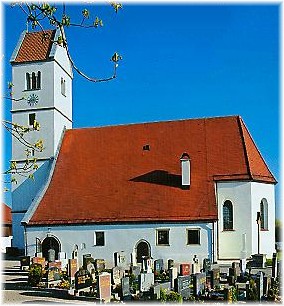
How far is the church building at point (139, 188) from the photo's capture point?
2827 cm

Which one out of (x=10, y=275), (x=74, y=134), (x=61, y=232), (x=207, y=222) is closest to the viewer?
(x=10, y=275)

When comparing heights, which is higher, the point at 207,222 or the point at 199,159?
the point at 199,159

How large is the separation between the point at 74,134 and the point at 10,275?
41.9 ft

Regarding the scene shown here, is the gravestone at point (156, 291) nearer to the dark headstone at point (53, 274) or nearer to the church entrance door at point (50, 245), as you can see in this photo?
the dark headstone at point (53, 274)

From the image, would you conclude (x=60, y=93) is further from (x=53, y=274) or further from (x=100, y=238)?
(x=53, y=274)

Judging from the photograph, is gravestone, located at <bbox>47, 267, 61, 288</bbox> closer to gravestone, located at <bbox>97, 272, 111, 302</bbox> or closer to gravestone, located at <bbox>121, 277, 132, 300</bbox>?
gravestone, located at <bbox>121, 277, 132, 300</bbox>

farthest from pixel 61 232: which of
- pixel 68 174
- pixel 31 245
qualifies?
pixel 68 174

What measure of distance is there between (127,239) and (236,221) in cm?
590

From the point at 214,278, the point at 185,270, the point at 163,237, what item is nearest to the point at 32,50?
the point at 163,237

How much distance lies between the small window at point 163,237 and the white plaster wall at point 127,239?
0.19 meters

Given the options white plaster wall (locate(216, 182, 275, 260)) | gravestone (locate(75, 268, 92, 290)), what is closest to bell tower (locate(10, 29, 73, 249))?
white plaster wall (locate(216, 182, 275, 260))

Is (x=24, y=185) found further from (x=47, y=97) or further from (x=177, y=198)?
(x=177, y=198)

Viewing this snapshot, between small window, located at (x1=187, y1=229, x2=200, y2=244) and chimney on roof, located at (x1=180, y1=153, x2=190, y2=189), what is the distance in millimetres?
2731

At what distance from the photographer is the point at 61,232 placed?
2975 centimetres
